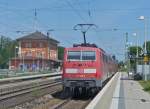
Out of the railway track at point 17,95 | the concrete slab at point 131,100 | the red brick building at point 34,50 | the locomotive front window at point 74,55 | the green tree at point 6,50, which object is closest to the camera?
the concrete slab at point 131,100

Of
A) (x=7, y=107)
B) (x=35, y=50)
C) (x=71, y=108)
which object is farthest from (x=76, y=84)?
(x=35, y=50)

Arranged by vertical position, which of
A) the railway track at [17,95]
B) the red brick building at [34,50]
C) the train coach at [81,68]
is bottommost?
the railway track at [17,95]

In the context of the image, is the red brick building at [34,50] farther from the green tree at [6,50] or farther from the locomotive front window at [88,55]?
the locomotive front window at [88,55]

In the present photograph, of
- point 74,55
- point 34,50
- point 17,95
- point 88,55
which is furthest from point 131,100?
point 34,50

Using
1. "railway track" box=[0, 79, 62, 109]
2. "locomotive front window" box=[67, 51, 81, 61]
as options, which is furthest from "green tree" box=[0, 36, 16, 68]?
"locomotive front window" box=[67, 51, 81, 61]

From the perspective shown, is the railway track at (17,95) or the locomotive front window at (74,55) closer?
the railway track at (17,95)

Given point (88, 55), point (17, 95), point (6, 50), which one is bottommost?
point (17, 95)

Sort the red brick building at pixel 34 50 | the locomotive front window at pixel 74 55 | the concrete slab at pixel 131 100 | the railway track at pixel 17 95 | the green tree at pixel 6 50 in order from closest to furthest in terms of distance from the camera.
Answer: the concrete slab at pixel 131 100 < the railway track at pixel 17 95 < the locomotive front window at pixel 74 55 < the red brick building at pixel 34 50 < the green tree at pixel 6 50

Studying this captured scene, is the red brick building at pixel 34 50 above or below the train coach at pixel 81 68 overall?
above

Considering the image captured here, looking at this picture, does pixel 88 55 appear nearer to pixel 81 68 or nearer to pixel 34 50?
pixel 81 68

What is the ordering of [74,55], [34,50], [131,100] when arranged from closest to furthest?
[131,100] < [74,55] < [34,50]

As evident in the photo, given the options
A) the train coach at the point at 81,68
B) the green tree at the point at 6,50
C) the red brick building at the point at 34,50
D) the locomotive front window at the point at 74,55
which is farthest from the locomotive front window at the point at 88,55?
the green tree at the point at 6,50

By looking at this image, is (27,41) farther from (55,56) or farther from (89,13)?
(89,13)

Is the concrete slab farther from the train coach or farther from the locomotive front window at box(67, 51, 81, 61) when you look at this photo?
the locomotive front window at box(67, 51, 81, 61)
